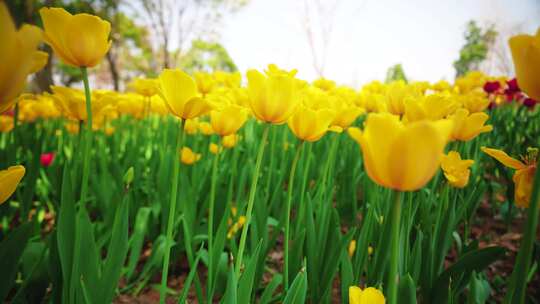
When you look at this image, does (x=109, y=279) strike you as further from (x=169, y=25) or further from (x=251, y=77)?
(x=169, y=25)

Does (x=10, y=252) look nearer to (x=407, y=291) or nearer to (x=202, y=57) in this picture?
(x=407, y=291)

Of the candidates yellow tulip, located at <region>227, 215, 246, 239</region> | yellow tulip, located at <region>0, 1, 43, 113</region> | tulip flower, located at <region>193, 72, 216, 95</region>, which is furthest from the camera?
tulip flower, located at <region>193, 72, 216, 95</region>

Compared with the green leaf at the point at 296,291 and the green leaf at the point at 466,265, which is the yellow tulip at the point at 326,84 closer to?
the green leaf at the point at 466,265

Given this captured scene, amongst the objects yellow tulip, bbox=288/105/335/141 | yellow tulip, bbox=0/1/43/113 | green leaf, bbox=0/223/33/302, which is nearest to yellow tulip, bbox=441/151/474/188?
yellow tulip, bbox=288/105/335/141

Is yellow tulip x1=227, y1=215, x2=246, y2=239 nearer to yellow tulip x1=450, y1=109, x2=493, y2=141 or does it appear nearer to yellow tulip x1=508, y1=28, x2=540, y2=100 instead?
yellow tulip x1=450, y1=109, x2=493, y2=141

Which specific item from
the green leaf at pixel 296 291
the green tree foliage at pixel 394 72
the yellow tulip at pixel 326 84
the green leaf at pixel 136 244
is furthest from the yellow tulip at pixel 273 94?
the green tree foliage at pixel 394 72

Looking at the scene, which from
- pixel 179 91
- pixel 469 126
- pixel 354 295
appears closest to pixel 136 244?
pixel 179 91

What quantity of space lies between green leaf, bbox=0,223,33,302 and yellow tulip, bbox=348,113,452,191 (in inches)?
31.5

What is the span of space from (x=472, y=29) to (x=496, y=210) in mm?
38259

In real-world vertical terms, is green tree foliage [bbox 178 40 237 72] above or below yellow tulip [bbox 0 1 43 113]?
above

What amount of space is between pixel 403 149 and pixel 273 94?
1.41 ft

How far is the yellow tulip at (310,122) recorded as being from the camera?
88 centimetres

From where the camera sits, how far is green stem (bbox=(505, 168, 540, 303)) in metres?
0.39

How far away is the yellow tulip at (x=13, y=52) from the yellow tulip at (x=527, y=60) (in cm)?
63
